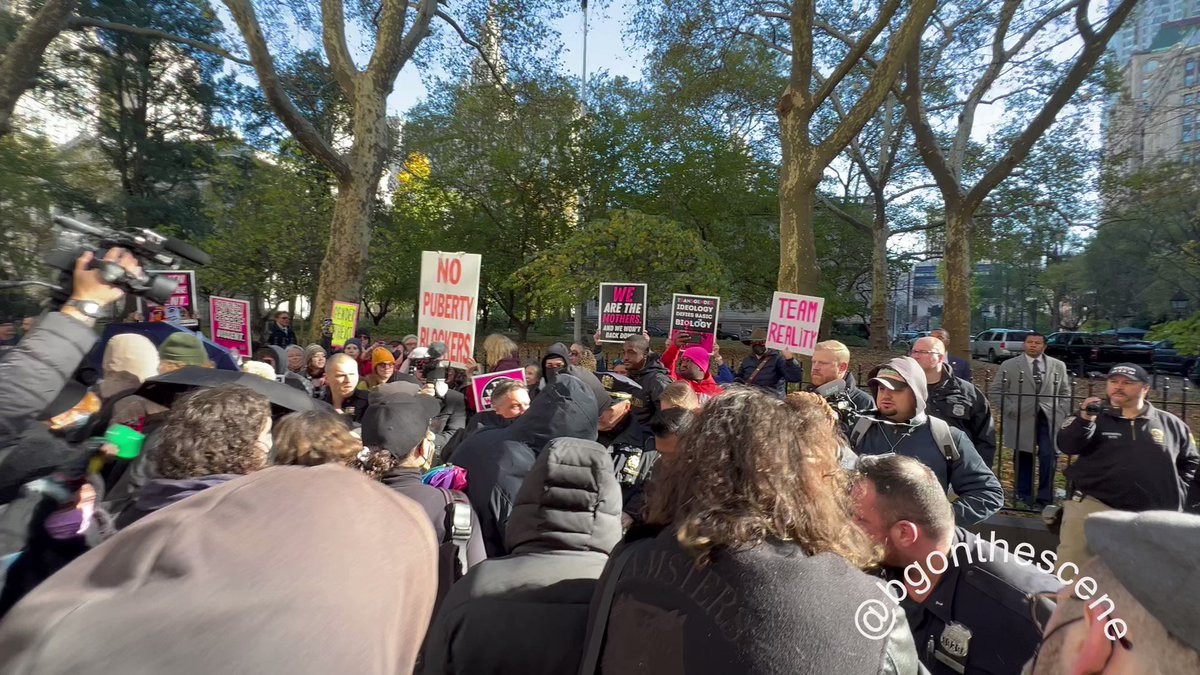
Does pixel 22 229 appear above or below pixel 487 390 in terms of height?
above

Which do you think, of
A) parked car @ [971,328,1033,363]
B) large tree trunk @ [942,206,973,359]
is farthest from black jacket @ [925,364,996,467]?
parked car @ [971,328,1033,363]

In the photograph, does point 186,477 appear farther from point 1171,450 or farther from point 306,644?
point 1171,450

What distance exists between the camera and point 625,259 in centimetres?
1609

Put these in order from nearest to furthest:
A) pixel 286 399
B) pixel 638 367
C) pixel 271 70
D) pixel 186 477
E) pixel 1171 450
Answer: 1. pixel 186 477
2. pixel 286 399
3. pixel 1171 450
4. pixel 638 367
5. pixel 271 70

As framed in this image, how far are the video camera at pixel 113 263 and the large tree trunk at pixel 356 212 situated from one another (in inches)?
378

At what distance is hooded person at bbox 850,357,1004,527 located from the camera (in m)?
3.34

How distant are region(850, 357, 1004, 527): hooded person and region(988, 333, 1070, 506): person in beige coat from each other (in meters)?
3.58

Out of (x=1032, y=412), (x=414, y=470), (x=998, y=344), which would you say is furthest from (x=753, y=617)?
(x=998, y=344)

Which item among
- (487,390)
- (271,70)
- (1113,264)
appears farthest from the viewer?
(1113,264)

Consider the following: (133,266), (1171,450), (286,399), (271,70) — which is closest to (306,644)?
(133,266)

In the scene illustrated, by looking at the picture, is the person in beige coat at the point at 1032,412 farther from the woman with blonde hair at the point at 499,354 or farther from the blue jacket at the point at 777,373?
the woman with blonde hair at the point at 499,354

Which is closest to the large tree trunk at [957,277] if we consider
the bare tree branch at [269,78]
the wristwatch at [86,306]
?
the bare tree branch at [269,78]

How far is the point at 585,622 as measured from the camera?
1.76 m

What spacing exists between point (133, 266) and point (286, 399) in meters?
0.92
